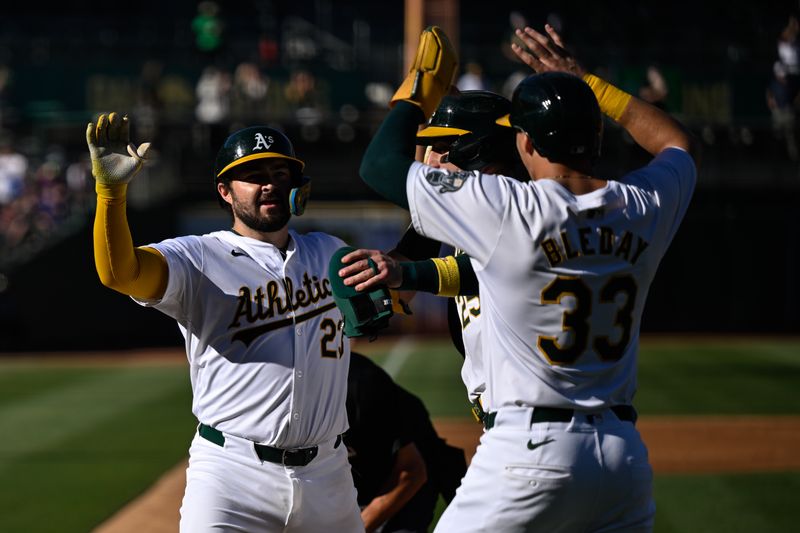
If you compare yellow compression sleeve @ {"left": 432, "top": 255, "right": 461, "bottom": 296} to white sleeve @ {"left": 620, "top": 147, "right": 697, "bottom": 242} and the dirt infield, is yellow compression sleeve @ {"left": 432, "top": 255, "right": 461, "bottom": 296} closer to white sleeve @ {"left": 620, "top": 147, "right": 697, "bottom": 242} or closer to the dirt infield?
white sleeve @ {"left": 620, "top": 147, "right": 697, "bottom": 242}

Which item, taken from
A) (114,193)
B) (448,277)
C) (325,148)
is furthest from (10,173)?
(448,277)

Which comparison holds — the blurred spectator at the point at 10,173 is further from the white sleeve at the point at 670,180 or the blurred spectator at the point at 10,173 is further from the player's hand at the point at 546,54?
the white sleeve at the point at 670,180

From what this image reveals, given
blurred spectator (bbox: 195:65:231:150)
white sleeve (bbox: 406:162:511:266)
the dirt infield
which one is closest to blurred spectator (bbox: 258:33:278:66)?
blurred spectator (bbox: 195:65:231:150)

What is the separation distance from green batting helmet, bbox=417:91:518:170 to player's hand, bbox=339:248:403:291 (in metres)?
0.74

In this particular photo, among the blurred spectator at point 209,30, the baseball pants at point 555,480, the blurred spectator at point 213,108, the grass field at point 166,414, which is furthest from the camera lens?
the blurred spectator at point 209,30

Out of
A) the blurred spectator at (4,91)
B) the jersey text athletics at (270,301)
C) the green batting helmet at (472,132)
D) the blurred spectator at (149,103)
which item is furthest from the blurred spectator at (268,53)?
the green batting helmet at (472,132)

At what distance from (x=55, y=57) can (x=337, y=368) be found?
64.3 feet

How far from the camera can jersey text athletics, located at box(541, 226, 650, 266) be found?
311 centimetres

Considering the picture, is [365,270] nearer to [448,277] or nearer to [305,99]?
[448,277]

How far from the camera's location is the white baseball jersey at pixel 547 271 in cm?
310

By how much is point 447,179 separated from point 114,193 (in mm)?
1376

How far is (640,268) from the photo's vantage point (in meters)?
3.22

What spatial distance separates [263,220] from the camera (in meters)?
4.47

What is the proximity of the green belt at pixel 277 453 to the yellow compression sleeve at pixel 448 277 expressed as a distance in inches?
40.0
